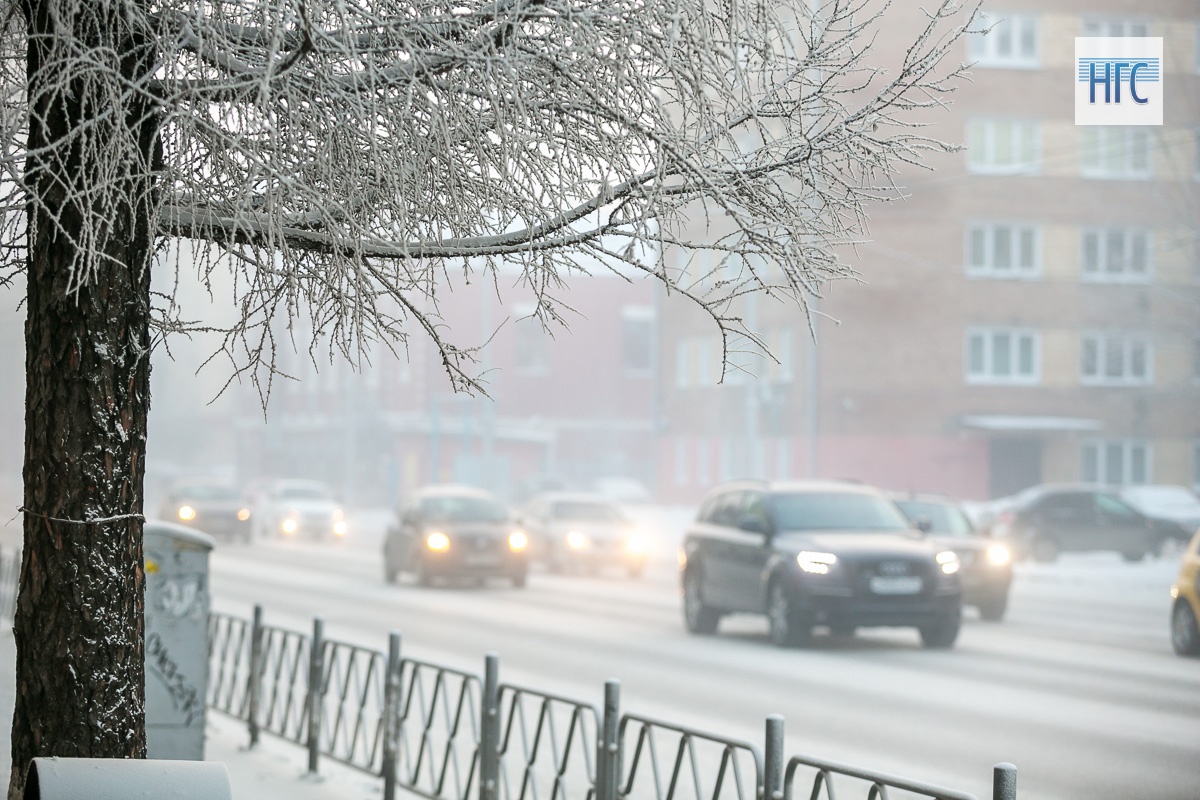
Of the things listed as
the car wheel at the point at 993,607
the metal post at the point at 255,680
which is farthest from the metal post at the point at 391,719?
the car wheel at the point at 993,607

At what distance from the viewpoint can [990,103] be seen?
160ft

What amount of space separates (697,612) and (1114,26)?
1202 inches

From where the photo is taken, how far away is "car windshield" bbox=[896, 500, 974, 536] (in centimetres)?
2080

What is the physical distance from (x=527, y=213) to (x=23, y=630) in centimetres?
216

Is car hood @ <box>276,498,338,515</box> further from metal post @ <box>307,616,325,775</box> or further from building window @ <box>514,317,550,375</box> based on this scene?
metal post @ <box>307,616,325,775</box>

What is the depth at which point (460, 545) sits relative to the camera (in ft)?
83.9

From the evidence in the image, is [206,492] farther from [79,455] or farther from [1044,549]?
[79,455]

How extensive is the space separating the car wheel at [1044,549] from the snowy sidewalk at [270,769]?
81.8 ft

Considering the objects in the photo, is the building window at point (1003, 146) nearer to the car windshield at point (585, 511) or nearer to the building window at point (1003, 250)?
the building window at point (1003, 250)

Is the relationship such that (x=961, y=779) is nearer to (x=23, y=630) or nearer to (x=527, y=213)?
(x=527, y=213)

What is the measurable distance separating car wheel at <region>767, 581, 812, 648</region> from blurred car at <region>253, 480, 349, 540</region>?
27534 mm

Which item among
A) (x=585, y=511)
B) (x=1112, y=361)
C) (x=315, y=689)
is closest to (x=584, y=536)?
(x=585, y=511)

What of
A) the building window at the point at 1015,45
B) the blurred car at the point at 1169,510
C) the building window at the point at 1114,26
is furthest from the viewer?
the building window at the point at 1015,45

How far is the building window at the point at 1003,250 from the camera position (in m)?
50.6
